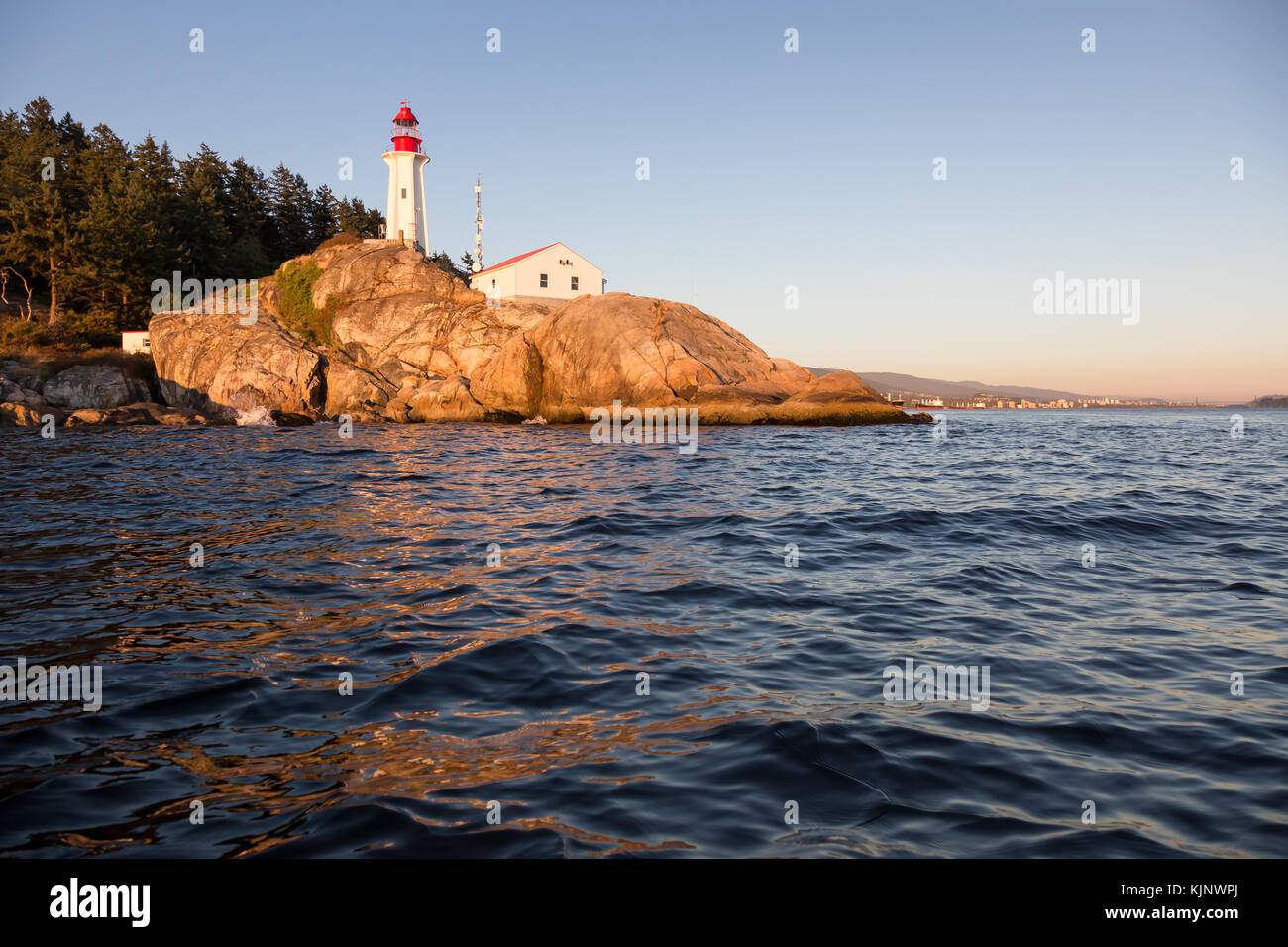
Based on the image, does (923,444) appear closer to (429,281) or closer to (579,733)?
(579,733)

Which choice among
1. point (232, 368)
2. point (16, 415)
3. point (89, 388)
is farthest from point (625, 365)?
point (16, 415)

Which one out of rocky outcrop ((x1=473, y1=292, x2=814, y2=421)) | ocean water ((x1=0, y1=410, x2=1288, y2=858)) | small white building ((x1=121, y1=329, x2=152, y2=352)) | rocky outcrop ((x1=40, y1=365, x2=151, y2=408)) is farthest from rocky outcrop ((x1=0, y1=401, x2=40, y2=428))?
ocean water ((x1=0, y1=410, x2=1288, y2=858))

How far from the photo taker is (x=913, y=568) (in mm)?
9219

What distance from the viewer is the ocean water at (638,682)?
3643mm

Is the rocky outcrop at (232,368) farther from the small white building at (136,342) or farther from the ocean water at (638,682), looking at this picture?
the ocean water at (638,682)

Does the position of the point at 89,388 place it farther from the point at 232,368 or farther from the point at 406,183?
the point at 406,183

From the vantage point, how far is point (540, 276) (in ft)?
185

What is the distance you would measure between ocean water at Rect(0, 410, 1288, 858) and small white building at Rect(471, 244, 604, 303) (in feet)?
146

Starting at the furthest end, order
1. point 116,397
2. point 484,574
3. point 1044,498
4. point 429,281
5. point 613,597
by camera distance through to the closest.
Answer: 1. point 429,281
2. point 116,397
3. point 1044,498
4. point 484,574
5. point 613,597

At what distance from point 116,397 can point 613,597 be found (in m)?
48.4

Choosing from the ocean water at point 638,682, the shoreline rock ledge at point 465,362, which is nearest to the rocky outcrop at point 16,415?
the shoreline rock ledge at point 465,362

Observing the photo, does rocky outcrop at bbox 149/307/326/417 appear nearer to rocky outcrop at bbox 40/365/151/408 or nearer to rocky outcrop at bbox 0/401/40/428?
rocky outcrop at bbox 40/365/151/408

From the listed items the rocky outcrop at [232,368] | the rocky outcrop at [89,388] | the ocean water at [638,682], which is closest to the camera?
the ocean water at [638,682]
